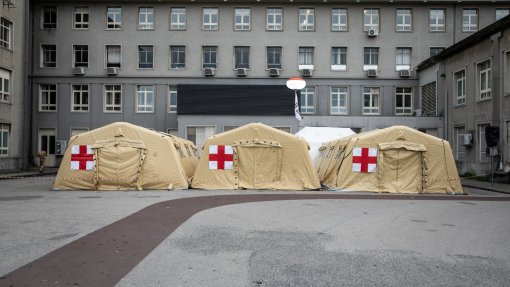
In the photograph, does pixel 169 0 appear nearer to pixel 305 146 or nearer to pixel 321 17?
pixel 321 17

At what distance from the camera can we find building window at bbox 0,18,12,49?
29.7m

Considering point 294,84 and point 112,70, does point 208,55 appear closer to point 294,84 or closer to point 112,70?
point 112,70

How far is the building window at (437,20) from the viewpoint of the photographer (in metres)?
38.2

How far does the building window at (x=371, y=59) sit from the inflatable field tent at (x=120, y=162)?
2543cm

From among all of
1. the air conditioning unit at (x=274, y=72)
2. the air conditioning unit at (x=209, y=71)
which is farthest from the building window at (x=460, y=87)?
the air conditioning unit at (x=209, y=71)

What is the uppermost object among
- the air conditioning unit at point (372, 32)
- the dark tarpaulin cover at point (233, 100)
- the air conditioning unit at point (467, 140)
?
the air conditioning unit at point (372, 32)

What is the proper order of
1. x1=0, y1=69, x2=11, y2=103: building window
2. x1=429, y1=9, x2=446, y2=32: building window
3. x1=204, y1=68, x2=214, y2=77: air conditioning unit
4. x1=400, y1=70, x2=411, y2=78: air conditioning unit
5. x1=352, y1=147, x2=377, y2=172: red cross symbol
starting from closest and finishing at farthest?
x1=352, y1=147, x2=377, y2=172: red cross symbol → x1=0, y1=69, x2=11, y2=103: building window → x1=400, y1=70, x2=411, y2=78: air conditioning unit → x1=204, y1=68, x2=214, y2=77: air conditioning unit → x1=429, y1=9, x2=446, y2=32: building window

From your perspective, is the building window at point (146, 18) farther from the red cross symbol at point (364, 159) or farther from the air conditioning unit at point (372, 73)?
the red cross symbol at point (364, 159)

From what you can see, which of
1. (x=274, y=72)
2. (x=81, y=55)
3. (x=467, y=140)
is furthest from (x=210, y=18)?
(x=467, y=140)

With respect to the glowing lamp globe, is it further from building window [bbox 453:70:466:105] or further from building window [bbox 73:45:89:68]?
building window [bbox 73:45:89:68]

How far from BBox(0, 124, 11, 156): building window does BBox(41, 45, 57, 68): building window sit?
386 inches

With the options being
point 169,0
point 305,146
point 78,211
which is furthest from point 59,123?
point 78,211

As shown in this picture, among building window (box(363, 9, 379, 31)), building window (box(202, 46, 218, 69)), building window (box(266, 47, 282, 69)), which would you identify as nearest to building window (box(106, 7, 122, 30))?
building window (box(202, 46, 218, 69))

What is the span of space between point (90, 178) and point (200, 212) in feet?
26.6
